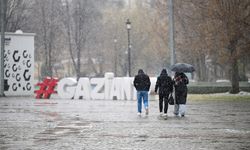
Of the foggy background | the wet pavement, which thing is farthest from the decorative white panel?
the wet pavement

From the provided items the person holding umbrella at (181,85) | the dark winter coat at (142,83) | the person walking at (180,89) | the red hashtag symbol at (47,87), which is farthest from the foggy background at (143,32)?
the dark winter coat at (142,83)

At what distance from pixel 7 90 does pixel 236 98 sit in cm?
1840

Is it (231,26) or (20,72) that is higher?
(231,26)

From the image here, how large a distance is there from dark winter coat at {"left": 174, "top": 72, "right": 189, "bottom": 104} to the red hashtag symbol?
18.8 meters

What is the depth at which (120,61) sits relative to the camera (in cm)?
7538

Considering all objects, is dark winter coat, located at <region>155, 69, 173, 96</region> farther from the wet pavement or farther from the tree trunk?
the tree trunk

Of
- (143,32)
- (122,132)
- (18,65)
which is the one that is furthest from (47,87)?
(143,32)

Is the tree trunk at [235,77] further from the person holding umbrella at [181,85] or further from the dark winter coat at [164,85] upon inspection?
the dark winter coat at [164,85]

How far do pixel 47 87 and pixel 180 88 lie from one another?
65.2 feet

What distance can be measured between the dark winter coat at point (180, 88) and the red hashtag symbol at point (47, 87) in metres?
18.8

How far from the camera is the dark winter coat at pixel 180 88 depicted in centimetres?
2117

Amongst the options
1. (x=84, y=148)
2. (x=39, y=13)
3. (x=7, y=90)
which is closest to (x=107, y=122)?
(x=84, y=148)

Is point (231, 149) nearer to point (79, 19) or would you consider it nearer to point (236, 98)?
point (236, 98)

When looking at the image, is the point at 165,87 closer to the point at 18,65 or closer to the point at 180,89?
the point at 180,89
